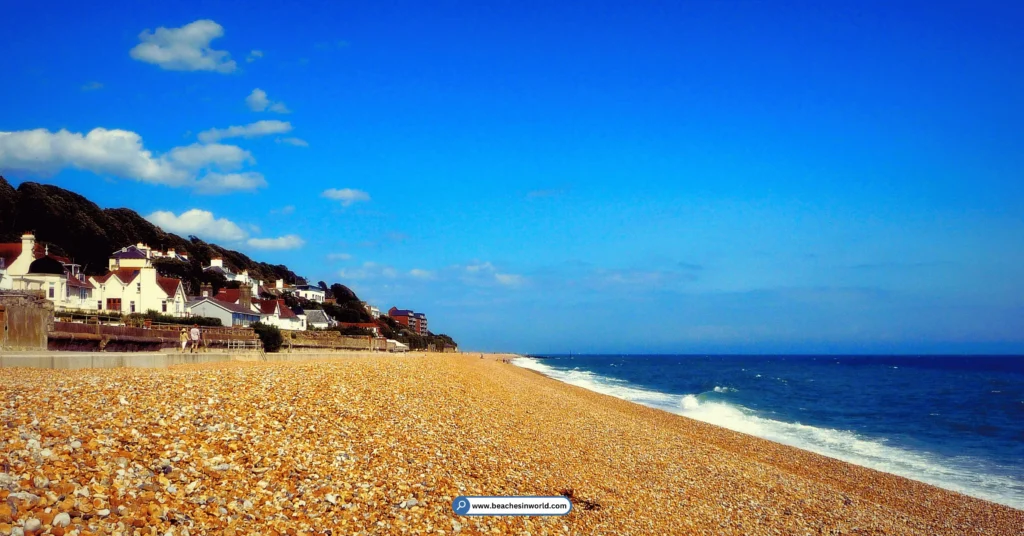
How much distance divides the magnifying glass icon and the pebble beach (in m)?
0.14

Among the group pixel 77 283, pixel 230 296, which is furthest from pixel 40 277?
pixel 230 296

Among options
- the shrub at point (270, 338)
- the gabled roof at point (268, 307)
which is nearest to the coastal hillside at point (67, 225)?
the gabled roof at point (268, 307)

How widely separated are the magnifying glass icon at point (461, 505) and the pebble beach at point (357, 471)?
5.6 inches

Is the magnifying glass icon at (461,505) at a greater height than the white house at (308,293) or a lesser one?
lesser

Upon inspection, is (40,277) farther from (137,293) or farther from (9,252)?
(9,252)

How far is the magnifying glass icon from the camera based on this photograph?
29.6 ft

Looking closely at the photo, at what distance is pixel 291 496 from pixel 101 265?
307 ft

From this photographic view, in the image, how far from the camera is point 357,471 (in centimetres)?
952

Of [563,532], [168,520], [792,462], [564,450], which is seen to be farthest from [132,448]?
[792,462]

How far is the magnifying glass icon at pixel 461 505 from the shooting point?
29.6 ft

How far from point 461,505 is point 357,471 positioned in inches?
66.0

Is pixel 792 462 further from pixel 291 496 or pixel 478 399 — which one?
pixel 291 496

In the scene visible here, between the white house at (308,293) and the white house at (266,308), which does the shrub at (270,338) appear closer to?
the white house at (266,308)

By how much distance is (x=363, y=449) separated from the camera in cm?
1066
